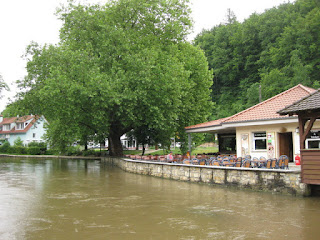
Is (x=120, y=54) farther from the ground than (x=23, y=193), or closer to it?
farther from the ground

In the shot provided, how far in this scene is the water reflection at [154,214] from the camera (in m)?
7.89

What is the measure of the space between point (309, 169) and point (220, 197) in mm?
3386

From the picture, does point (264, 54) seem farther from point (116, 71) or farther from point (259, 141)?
point (259, 141)

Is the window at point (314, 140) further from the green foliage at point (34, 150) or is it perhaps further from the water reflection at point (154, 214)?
the green foliage at point (34, 150)

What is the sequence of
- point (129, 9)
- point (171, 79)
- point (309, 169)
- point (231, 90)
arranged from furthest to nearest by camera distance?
point (231, 90) → point (129, 9) → point (171, 79) → point (309, 169)

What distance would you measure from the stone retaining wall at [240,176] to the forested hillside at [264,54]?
26384mm

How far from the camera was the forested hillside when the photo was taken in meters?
47.0

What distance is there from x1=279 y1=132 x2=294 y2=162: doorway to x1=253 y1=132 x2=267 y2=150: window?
0.93 m

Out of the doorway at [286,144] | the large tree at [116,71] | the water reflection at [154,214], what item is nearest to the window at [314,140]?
the doorway at [286,144]

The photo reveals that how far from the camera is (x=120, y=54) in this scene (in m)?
26.4

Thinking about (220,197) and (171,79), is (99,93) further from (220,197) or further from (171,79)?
(220,197)

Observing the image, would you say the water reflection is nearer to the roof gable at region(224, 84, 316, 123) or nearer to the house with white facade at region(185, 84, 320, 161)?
the house with white facade at region(185, 84, 320, 161)

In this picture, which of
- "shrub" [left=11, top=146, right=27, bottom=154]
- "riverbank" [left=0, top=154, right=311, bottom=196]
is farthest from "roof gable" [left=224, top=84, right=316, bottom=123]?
"shrub" [left=11, top=146, right=27, bottom=154]

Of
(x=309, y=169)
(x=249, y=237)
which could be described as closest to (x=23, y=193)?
(x=249, y=237)
